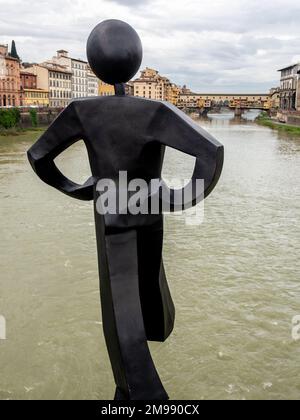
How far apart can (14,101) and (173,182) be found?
4178 centimetres

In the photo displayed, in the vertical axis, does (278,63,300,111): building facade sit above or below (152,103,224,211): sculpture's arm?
above

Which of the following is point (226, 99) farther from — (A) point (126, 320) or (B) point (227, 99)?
(A) point (126, 320)

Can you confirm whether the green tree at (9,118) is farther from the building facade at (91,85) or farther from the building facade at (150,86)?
the building facade at (150,86)

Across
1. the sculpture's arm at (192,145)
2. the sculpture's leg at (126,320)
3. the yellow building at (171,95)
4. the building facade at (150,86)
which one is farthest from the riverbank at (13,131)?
the yellow building at (171,95)

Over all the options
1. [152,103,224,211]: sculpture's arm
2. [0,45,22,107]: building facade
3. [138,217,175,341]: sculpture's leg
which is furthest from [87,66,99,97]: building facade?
[152,103,224,211]: sculpture's arm

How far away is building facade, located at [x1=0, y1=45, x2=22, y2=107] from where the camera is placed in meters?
49.4

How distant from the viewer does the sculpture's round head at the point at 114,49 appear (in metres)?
2.81

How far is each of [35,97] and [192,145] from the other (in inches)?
2314

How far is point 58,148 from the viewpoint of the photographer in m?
3.15

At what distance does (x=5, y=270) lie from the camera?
6875mm

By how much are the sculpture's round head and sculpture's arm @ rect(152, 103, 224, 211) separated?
39cm

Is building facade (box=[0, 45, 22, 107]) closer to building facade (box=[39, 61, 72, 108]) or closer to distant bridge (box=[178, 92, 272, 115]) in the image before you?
building facade (box=[39, 61, 72, 108])

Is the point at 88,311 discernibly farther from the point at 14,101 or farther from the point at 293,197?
the point at 14,101

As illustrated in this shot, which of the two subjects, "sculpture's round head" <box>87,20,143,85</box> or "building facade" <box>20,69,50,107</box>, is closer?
"sculpture's round head" <box>87,20,143,85</box>
